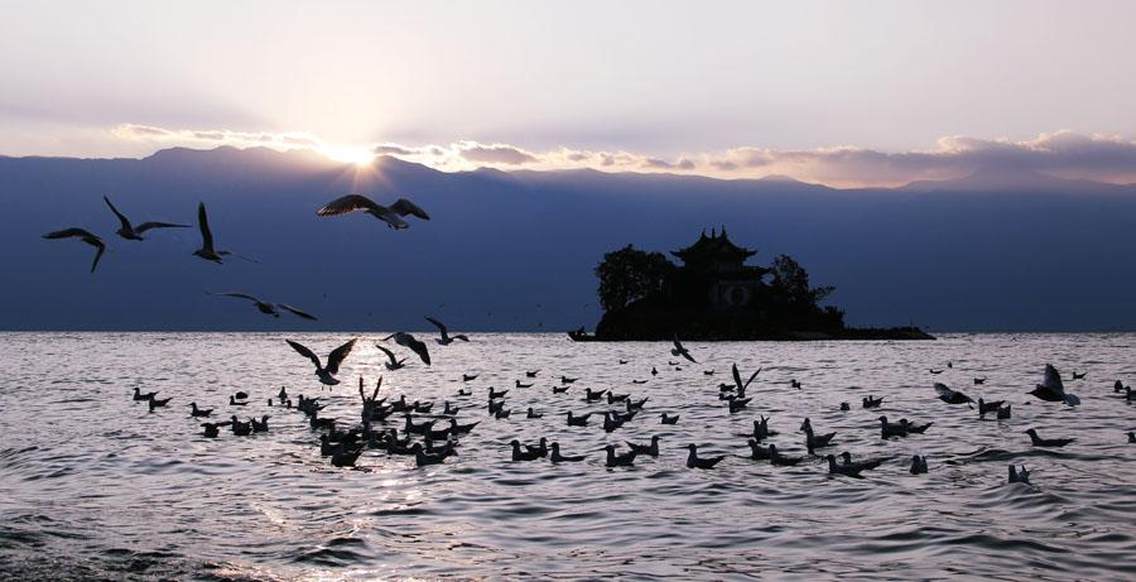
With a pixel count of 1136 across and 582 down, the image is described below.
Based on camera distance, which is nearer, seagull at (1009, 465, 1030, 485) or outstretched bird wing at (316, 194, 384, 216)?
outstretched bird wing at (316, 194, 384, 216)

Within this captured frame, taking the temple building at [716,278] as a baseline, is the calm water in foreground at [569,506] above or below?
below

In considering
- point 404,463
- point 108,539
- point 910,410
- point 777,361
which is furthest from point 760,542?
point 777,361

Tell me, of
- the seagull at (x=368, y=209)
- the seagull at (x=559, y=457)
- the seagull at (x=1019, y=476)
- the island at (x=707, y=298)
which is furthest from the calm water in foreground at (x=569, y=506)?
the island at (x=707, y=298)

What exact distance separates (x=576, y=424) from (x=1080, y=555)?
2278 centimetres

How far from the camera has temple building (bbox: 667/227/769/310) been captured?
15125cm

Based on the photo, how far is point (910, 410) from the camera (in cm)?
4194

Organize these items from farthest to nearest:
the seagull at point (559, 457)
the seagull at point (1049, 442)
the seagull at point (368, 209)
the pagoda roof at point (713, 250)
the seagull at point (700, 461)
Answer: the pagoda roof at point (713, 250)
the seagull at point (1049, 442)
the seagull at point (559, 457)
the seagull at point (700, 461)
the seagull at point (368, 209)

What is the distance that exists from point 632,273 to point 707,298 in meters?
11.6

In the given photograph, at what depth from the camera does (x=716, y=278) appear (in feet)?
496

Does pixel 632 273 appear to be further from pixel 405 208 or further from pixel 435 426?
pixel 405 208

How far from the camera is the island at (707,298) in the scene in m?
151

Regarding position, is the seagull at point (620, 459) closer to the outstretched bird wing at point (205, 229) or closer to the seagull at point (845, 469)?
the seagull at point (845, 469)

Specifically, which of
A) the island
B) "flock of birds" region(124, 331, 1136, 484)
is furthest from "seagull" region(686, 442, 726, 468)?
the island

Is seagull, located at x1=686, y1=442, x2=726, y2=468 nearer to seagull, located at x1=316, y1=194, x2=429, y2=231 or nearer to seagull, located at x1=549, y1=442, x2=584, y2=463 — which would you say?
seagull, located at x1=549, y1=442, x2=584, y2=463
